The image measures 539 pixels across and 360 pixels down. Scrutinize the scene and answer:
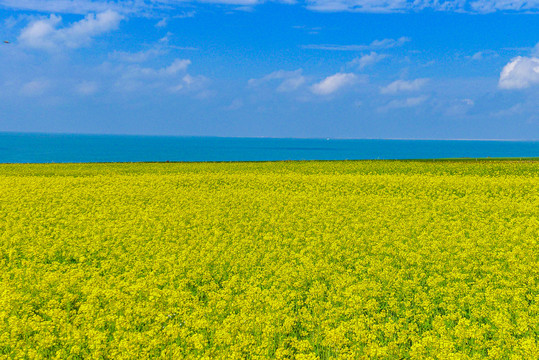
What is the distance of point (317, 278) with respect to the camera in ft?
32.3

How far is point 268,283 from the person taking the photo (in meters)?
9.59

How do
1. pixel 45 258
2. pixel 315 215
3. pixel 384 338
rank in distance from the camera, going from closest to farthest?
pixel 384 338 → pixel 45 258 → pixel 315 215

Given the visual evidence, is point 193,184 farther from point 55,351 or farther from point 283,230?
point 55,351

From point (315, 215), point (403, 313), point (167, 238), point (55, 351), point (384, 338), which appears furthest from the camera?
point (315, 215)

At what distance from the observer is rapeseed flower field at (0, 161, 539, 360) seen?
6.79 metres

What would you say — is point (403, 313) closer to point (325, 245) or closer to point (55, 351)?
point (325, 245)

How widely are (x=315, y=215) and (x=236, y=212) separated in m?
3.77

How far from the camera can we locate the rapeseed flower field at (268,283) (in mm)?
6785

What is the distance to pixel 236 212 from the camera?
18609 mm

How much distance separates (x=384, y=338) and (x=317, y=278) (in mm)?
2672

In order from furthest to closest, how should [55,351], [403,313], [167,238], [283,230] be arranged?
[283,230] < [167,238] < [403,313] < [55,351]

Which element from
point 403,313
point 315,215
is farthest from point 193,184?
point 403,313

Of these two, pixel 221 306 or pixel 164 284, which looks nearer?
pixel 221 306

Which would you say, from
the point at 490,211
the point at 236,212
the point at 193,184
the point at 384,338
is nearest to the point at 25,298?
the point at 384,338
